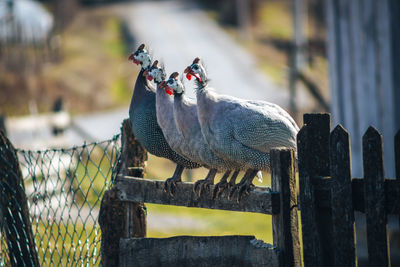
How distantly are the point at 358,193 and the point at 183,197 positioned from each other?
1.15m

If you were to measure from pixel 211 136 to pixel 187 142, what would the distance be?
22 cm

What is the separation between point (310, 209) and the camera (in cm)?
342

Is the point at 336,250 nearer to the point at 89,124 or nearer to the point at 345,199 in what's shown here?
the point at 345,199

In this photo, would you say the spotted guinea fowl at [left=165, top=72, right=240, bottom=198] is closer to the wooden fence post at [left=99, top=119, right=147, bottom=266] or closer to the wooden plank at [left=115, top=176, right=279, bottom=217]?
the wooden plank at [left=115, top=176, right=279, bottom=217]

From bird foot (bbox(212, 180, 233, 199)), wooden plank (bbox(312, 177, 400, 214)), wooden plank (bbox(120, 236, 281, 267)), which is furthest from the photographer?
bird foot (bbox(212, 180, 233, 199))

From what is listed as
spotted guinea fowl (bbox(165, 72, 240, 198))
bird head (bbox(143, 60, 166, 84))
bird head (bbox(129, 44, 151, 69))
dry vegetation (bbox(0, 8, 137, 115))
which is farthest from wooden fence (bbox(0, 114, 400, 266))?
dry vegetation (bbox(0, 8, 137, 115))

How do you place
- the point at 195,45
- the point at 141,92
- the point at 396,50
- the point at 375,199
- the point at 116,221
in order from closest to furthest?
the point at 375,199 < the point at 116,221 < the point at 141,92 < the point at 396,50 < the point at 195,45

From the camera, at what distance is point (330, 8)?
7.94 metres

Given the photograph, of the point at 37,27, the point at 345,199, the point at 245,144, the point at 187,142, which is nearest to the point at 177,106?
the point at 187,142

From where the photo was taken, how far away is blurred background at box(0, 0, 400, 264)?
7.50 m

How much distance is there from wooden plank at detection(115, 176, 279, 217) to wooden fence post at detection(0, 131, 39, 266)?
0.97 meters

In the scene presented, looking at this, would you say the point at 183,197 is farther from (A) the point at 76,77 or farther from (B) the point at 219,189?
(A) the point at 76,77

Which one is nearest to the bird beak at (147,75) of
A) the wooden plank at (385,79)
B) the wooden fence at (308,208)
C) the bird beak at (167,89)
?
the bird beak at (167,89)

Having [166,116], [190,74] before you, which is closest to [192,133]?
[166,116]
